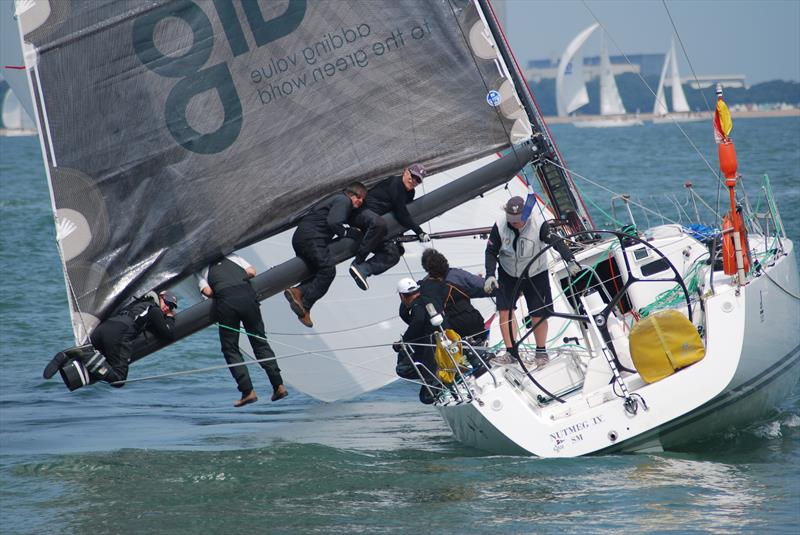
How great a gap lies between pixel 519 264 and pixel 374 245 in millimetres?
826

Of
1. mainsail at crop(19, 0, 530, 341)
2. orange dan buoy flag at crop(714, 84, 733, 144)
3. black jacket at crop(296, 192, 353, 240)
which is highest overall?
mainsail at crop(19, 0, 530, 341)

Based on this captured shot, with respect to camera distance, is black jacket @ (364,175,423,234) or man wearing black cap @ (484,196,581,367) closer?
man wearing black cap @ (484,196,581,367)

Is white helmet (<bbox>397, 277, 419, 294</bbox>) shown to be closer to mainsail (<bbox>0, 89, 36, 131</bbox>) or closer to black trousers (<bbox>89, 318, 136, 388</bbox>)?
black trousers (<bbox>89, 318, 136, 388</bbox>)

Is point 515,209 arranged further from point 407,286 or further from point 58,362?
point 58,362

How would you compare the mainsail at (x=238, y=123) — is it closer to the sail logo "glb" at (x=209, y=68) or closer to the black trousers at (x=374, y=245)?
the sail logo "glb" at (x=209, y=68)

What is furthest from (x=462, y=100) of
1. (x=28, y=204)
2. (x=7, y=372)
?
(x=28, y=204)

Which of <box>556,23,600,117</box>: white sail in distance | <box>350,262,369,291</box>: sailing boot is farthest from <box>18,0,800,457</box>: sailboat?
<box>556,23,600,117</box>: white sail in distance

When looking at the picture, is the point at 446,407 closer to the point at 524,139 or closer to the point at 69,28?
the point at 524,139

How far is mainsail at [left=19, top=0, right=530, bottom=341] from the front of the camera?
22.9 ft

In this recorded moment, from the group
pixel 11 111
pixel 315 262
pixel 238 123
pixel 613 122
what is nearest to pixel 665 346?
pixel 315 262

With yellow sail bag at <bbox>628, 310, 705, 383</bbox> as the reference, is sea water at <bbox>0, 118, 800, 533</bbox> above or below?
below

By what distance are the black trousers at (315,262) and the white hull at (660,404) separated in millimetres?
982

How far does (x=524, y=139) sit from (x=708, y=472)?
2217 millimetres

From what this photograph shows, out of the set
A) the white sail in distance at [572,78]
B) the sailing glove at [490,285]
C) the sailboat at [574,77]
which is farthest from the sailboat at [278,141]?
the white sail in distance at [572,78]
